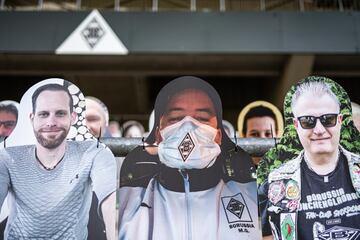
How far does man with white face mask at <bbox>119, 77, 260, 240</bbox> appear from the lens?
1384 mm

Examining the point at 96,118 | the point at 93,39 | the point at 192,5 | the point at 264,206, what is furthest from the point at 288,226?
the point at 192,5

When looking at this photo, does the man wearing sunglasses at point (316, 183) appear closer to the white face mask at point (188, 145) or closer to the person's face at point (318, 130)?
the person's face at point (318, 130)

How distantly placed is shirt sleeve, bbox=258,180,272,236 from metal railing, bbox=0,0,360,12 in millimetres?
9734

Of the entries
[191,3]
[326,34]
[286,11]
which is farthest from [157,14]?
[326,34]

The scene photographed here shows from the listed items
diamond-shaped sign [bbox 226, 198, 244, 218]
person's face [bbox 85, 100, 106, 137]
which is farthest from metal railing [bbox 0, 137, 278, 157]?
person's face [bbox 85, 100, 106, 137]

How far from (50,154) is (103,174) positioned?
0.74 feet

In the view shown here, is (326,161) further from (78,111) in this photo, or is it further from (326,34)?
(326,34)

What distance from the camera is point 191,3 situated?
10.9m

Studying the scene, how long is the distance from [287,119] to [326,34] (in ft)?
30.9

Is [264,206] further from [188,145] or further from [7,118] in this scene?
[7,118]

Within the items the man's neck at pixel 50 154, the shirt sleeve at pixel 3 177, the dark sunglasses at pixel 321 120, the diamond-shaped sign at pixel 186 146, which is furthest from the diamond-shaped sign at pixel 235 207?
the shirt sleeve at pixel 3 177

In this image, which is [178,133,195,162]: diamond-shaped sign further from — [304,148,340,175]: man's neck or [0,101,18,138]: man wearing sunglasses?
[0,101,18,138]: man wearing sunglasses

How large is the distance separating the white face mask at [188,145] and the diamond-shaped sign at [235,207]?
0.53ft

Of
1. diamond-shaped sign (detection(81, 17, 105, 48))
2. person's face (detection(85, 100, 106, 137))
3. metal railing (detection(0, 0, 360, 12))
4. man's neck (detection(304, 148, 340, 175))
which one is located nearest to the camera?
man's neck (detection(304, 148, 340, 175))
